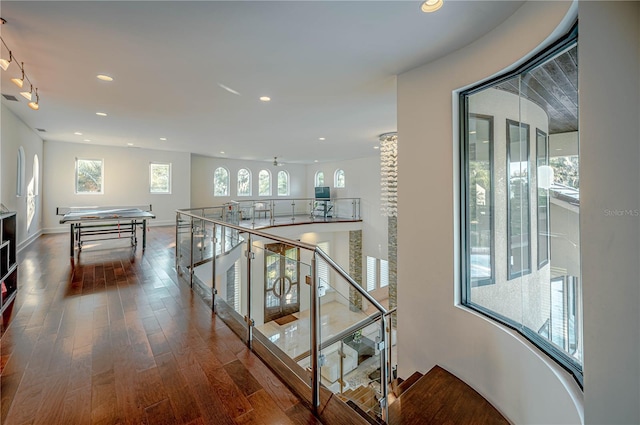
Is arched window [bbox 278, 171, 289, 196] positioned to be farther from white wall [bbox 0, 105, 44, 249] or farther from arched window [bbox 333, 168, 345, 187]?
white wall [bbox 0, 105, 44, 249]

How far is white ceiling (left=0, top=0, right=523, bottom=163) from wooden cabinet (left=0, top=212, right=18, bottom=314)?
1771 millimetres

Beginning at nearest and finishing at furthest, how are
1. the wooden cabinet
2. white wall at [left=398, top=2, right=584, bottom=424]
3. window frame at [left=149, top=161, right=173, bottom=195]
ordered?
1. white wall at [left=398, top=2, right=584, bottom=424]
2. the wooden cabinet
3. window frame at [left=149, top=161, right=173, bottom=195]

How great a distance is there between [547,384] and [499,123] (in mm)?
2167

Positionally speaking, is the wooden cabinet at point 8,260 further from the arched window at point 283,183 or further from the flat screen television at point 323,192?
the arched window at point 283,183

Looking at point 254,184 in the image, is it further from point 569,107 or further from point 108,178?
point 569,107

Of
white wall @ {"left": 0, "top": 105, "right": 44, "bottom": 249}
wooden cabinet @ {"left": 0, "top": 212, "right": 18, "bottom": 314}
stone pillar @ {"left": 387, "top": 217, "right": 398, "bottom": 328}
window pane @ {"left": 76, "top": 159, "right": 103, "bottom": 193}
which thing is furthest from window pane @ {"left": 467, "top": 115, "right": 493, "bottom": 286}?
window pane @ {"left": 76, "top": 159, "right": 103, "bottom": 193}

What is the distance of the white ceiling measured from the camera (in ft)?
6.84

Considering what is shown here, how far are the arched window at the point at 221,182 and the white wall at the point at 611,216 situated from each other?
11.0 m

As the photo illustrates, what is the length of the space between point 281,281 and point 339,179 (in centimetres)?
994

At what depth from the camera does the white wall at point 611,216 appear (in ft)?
3.85

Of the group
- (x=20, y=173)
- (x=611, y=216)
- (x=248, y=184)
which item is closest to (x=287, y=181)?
(x=248, y=184)

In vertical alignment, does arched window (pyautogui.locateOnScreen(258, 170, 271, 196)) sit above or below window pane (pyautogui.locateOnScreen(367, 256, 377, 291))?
above

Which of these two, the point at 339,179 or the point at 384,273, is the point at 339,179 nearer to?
the point at 339,179

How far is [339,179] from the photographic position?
39.4 feet
